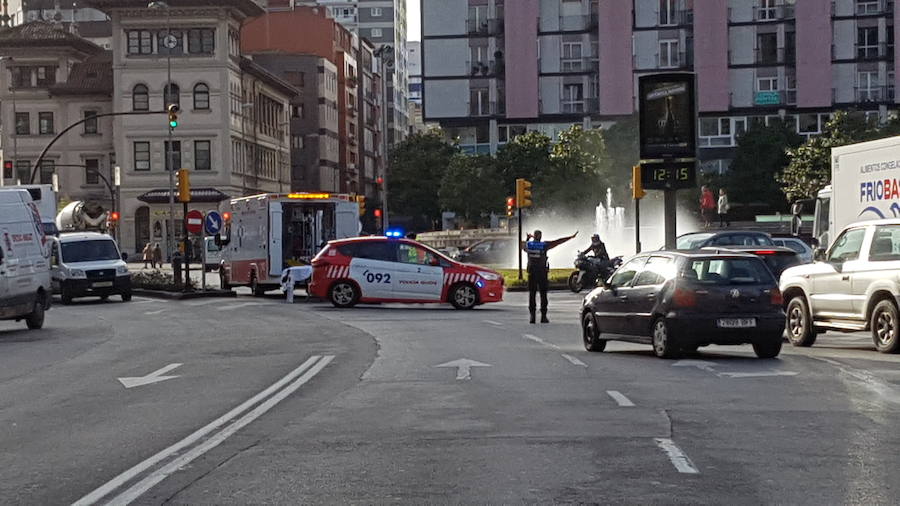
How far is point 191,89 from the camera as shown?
8919cm

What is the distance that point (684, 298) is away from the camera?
19547mm

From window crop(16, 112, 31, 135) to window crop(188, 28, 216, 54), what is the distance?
1600cm

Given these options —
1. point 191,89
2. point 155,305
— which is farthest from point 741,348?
point 191,89

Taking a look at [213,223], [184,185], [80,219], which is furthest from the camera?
[80,219]

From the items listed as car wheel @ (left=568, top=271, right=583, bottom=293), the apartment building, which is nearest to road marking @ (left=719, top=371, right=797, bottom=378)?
car wheel @ (left=568, top=271, right=583, bottom=293)

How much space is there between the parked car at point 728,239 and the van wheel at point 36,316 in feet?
49.3

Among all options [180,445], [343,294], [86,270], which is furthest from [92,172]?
[180,445]

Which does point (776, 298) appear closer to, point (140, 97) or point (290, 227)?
→ point (290, 227)

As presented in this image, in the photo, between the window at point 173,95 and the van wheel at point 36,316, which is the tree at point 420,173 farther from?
the van wheel at point 36,316

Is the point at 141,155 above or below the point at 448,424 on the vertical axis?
above

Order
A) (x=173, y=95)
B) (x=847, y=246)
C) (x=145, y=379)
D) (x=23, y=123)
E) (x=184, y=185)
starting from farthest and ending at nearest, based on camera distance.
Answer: (x=23, y=123)
(x=173, y=95)
(x=184, y=185)
(x=847, y=246)
(x=145, y=379)

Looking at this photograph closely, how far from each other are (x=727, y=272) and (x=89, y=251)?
28.8 m

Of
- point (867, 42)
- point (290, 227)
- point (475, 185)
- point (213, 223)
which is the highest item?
point (867, 42)

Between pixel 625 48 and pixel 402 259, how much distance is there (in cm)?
6738
